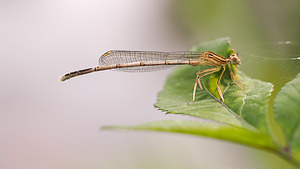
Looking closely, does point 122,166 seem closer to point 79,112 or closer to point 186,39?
point 79,112

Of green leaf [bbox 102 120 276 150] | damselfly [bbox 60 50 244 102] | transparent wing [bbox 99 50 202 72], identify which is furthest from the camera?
transparent wing [bbox 99 50 202 72]

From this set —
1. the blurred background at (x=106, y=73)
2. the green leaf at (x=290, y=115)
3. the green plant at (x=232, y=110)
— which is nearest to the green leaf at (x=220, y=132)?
the green plant at (x=232, y=110)

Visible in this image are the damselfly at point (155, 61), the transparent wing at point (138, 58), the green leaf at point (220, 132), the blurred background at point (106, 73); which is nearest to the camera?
the green leaf at point (220, 132)

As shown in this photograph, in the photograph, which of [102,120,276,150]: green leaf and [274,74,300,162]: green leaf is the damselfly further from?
[102,120,276,150]: green leaf

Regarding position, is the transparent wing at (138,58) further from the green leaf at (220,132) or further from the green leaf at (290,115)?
the green leaf at (220,132)

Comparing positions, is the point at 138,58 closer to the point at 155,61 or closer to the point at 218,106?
the point at 155,61

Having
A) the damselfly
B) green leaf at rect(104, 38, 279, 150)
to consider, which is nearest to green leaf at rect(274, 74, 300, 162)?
green leaf at rect(104, 38, 279, 150)
